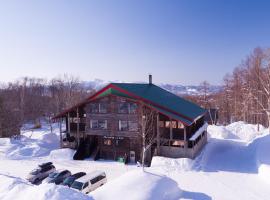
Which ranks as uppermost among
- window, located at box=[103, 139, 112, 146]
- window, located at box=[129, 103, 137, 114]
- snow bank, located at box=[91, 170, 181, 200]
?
window, located at box=[129, 103, 137, 114]

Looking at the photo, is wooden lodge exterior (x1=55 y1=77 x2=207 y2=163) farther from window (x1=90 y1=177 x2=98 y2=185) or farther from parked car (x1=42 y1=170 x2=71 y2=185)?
window (x1=90 y1=177 x2=98 y2=185)

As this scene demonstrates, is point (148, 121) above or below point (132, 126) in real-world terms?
above

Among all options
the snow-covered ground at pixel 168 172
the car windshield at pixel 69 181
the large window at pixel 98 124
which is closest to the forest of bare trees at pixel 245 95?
the snow-covered ground at pixel 168 172

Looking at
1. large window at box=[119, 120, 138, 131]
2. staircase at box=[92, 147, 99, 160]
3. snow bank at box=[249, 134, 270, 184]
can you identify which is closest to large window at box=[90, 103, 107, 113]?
large window at box=[119, 120, 138, 131]

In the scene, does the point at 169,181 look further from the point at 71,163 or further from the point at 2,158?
the point at 2,158

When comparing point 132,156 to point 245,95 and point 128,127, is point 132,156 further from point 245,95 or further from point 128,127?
point 245,95

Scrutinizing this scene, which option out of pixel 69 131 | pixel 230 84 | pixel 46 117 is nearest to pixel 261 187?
pixel 69 131

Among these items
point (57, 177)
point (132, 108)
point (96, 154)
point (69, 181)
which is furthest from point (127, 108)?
point (69, 181)
